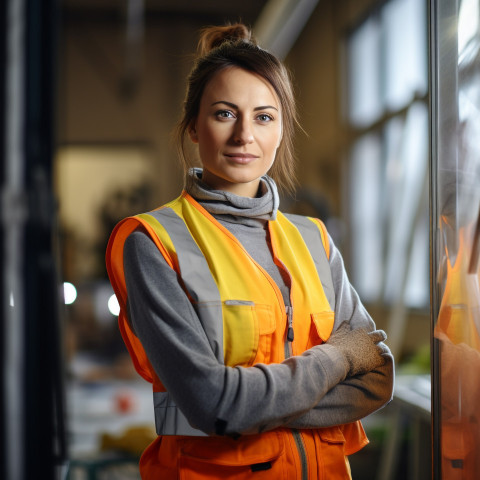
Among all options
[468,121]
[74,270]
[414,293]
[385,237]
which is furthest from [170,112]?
[468,121]

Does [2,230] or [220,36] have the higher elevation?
[220,36]

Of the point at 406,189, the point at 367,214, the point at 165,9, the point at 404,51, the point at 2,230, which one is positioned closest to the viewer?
the point at 2,230

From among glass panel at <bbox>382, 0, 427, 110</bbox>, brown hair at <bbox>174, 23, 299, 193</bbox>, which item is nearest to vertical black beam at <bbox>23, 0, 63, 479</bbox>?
brown hair at <bbox>174, 23, 299, 193</bbox>

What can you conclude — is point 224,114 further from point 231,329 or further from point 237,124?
point 231,329

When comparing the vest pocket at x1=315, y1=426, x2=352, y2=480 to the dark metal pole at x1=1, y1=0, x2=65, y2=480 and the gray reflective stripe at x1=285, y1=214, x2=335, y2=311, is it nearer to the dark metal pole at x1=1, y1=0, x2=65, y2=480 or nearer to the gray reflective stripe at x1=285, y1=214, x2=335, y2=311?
the gray reflective stripe at x1=285, y1=214, x2=335, y2=311

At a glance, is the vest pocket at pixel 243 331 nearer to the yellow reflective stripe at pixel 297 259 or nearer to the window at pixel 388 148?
the yellow reflective stripe at pixel 297 259

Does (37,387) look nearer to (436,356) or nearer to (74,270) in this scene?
(436,356)

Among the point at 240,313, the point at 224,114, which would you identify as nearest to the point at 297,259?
the point at 240,313

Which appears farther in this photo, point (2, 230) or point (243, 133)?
point (243, 133)

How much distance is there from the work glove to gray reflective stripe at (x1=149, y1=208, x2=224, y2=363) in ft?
0.64

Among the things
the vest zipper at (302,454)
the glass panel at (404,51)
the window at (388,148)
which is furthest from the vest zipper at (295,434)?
the glass panel at (404,51)

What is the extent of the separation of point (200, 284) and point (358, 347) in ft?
0.91

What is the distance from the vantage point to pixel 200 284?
986 millimetres

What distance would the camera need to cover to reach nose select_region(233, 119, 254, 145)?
40.4 inches
